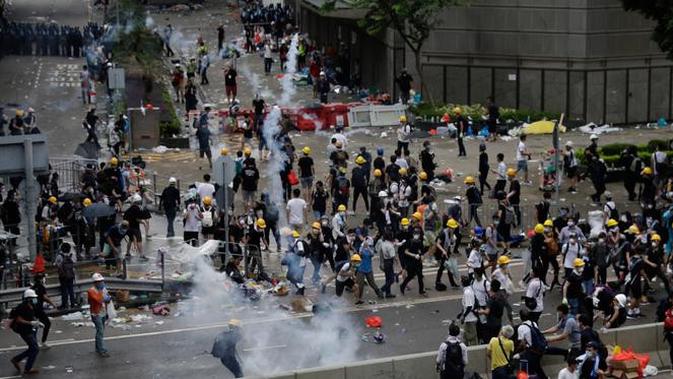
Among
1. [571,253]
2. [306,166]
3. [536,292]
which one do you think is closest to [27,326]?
[536,292]

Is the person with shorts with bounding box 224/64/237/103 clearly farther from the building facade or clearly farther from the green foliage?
the green foliage

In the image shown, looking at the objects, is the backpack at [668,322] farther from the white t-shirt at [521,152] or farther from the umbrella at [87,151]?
the umbrella at [87,151]

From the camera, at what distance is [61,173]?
36.6 meters

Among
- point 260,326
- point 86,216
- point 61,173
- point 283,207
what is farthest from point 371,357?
point 61,173

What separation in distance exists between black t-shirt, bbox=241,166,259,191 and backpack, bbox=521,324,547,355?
11.0 metres

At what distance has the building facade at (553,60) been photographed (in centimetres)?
4322

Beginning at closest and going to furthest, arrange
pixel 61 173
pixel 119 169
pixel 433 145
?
pixel 119 169 < pixel 61 173 < pixel 433 145

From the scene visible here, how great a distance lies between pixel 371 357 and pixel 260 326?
7.48ft

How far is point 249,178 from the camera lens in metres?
32.2

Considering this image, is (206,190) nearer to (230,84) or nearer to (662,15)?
(662,15)

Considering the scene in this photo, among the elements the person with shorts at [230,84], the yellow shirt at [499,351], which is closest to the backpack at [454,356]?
the yellow shirt at [499,351]

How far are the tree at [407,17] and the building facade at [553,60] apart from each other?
833 mm

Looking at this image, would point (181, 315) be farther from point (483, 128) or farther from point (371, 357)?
point (483, 128)

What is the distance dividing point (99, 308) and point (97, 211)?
5180 mm
